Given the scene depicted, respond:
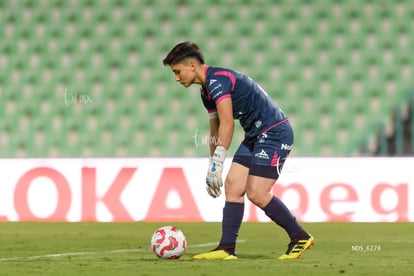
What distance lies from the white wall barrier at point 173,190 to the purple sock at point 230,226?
443 cm

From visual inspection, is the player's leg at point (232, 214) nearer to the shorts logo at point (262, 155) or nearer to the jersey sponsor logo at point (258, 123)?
the shorts logo at point (262, 155)

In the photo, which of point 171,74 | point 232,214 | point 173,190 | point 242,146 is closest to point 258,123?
point 242,146

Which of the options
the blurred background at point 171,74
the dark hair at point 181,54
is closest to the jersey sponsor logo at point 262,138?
the dark hair at point 181,54

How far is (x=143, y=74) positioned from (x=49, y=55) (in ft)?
4.21

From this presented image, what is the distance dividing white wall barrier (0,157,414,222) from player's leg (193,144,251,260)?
4.40 meters

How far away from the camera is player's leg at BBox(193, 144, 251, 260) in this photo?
595 centimetres

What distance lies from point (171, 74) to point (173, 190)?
208 cm

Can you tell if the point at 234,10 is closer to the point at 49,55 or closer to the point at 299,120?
the point at 299,120

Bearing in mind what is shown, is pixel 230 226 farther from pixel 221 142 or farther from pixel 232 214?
pixel 221 142

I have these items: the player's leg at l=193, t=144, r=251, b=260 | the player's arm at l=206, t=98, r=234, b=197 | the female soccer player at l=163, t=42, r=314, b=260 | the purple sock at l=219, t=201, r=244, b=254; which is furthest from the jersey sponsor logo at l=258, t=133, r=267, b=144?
the purple sock at l=219, t=201, r=244, b=254

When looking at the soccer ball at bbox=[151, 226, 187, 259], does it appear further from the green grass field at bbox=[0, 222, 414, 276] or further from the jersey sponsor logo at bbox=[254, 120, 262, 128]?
the jersey sponsor logo at bbox=[254, 120, 262, 128]

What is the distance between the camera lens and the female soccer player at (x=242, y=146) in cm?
580

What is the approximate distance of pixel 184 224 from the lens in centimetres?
1023

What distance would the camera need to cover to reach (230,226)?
19.6ft
